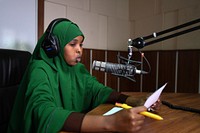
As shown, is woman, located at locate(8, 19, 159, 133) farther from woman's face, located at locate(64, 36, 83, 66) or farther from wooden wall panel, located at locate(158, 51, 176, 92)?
wooden wall panel, located at locate(158, 51, 176, 92)

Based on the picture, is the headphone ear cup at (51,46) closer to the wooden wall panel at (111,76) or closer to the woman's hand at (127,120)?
the woman's hand at (127,120)

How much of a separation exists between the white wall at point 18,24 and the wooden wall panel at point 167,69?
1553 mm

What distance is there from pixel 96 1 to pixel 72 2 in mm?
374

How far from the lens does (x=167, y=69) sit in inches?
87.4

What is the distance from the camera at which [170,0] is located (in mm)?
2213

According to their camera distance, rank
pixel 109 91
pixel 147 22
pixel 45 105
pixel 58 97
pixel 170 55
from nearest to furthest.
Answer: pixel 45 105 < pixel 58 97 < pixel 109 91 < pixel 170 55 < pixel 147 22

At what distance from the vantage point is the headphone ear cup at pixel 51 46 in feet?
3.14

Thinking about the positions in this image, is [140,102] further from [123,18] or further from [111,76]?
[123,18]

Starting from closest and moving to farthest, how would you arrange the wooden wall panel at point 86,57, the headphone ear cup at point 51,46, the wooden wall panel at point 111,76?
the headphone ear cup at point 51,46
the wooden wall panel at point 86,57
the wooden wall panel at point 111,76

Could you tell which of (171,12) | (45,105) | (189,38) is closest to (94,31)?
(171,12)

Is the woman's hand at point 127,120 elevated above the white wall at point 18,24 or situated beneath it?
situated beneath

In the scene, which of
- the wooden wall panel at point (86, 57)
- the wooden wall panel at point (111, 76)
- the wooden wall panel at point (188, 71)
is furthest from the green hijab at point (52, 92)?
the wooden wall panel at point (188, 71)

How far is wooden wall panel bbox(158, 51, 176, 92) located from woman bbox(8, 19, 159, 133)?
134 cm

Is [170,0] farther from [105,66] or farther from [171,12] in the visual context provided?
[105,66]
